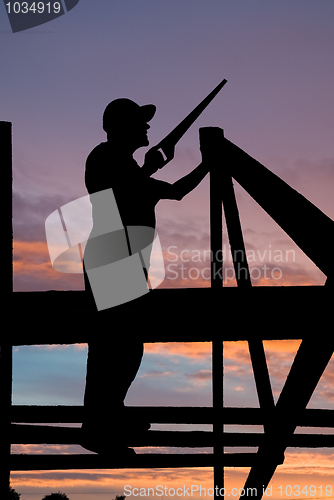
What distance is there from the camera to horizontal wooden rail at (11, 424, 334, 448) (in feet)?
16.1

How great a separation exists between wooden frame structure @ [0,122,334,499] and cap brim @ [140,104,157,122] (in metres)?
0.79

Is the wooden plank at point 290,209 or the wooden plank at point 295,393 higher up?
the wooden plank at point 290,209

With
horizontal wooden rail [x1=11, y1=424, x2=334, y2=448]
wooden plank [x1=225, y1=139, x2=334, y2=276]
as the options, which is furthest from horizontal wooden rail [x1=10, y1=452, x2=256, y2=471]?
wooden plank [x1=225, y1=139, x2=334, y2=276]

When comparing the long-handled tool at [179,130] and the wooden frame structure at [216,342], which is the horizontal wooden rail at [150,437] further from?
the long-handled tool at [179,130]

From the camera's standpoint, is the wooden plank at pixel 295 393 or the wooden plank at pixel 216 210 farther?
the wooden plank at pixel 216 210

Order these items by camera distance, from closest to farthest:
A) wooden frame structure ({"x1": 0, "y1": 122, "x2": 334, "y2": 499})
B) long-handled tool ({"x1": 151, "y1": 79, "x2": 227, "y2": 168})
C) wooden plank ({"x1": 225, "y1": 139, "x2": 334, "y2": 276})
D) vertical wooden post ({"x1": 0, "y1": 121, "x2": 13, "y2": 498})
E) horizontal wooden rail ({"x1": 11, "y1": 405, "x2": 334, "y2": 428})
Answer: wooden plank ({"x1": 225, "y1": 139, "x2": 334, "y2": 276}), wooden frame structure ({"x1": 0, "y1": 122, "x2": 334, "y2": 499}), vertical wooden post ({"x1": 0, "y1": 121, "x2": 13, "y2": 498}), horizontal wooden rail ({"x1": 11, "y1": 405, "x2": 334, "y2": 428}), long-handled tool ({"x1": 151, "y1": 79, "x2": 227, "y2": 168})

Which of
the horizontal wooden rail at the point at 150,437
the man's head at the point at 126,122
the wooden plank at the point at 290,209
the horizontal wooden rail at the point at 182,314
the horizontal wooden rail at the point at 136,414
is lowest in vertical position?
the horizontal wooden rail at the point at 150,437

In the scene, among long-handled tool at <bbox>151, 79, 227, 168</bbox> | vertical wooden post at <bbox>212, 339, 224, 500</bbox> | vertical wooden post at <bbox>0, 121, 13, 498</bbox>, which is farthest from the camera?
long-handled tool at <bbox>151, 79, 227, 168</bbox>

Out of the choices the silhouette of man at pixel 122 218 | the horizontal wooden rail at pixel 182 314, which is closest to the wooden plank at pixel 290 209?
the horizontal wooden rail at pixel 182 314

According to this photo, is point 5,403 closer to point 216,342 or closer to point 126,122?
point 216,342

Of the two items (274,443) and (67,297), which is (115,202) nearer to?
(67,297)

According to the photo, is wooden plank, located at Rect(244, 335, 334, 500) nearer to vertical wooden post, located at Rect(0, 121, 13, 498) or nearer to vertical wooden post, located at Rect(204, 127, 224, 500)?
vertical wooden post, located at Rect(204, 127, 224, 500)

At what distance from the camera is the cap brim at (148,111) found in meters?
4.99

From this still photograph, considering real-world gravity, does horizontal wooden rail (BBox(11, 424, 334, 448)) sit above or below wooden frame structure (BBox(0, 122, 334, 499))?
below
